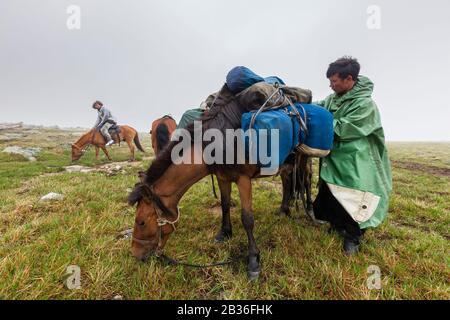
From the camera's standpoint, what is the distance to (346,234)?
3254mm

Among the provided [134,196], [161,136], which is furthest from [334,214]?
[161,136]

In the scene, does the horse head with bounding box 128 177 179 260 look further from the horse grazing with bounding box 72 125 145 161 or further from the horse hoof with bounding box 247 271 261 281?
the horse grazing with bounding box 72 125 145 161

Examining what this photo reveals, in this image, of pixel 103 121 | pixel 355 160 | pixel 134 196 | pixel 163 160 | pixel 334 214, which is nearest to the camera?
pixel 134 196

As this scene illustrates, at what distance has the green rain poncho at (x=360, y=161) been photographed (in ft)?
10.00

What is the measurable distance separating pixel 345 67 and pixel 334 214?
2.23 meters

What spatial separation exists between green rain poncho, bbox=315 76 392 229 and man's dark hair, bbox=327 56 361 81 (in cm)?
21

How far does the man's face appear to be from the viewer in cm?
323

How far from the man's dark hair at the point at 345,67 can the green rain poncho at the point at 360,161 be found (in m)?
0.21

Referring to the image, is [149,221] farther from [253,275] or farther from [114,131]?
[114,131]

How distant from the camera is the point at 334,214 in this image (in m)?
3.46

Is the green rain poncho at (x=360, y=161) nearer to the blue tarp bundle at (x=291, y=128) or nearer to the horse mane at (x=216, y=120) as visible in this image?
the blue tarp bundle at (x=291, y=128)

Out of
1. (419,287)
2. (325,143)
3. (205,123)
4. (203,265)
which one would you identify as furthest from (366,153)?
(203,265)

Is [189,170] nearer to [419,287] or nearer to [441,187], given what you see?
[419,287]

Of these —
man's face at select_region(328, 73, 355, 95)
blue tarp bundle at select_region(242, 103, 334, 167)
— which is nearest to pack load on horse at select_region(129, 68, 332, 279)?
blue tarp bundle at select_region(242, 103, 334, 167)
